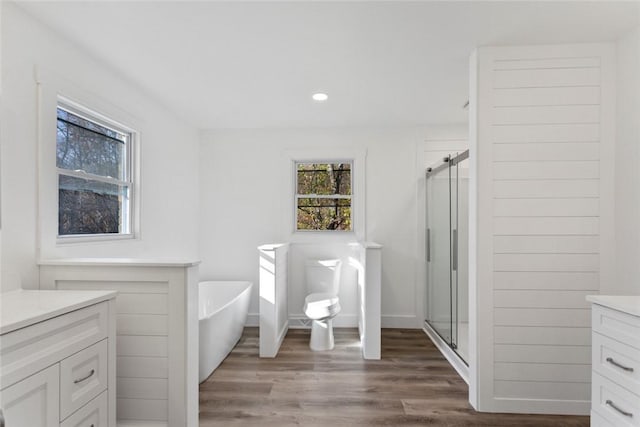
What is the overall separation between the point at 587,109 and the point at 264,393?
114 inches

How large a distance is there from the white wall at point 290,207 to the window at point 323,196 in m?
0.23

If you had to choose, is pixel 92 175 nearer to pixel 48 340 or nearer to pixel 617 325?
pixel 48 340

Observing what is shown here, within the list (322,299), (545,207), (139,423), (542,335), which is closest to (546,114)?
(545,207)

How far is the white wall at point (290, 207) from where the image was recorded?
3.76 meters

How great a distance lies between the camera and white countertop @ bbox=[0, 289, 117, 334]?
44.3 inches

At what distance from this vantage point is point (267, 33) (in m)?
1.91

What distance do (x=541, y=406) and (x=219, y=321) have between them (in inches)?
93.5

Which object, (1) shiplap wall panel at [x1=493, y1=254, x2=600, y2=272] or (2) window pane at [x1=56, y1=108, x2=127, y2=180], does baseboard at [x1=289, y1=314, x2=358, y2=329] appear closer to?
(1) shiplap wall panel at [x1=493, y1=254, x2=600, y2=272]

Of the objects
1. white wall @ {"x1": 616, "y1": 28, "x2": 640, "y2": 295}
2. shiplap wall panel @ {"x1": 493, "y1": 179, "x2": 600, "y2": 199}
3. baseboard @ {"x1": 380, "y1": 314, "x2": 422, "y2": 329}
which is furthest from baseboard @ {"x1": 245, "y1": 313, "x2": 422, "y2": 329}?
shiplap wall panel @ {"x1": 493, "y1": 179, "x2": 600, "y2": 199}

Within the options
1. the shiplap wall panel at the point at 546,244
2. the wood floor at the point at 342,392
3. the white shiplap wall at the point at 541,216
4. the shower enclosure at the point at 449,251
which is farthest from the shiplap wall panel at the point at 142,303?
the shower enclosure at the point at 449,251

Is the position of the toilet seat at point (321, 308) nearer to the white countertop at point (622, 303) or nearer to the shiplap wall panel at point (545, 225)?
the shiplap wall panel at point (545, 225)

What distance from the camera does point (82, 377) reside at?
137 cm

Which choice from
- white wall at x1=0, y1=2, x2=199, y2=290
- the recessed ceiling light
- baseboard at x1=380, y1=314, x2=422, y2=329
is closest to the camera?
white wall at x1=0, y1=2, x2=199, y2=290

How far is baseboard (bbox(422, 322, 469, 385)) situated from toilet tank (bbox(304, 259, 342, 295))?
3.61ft
